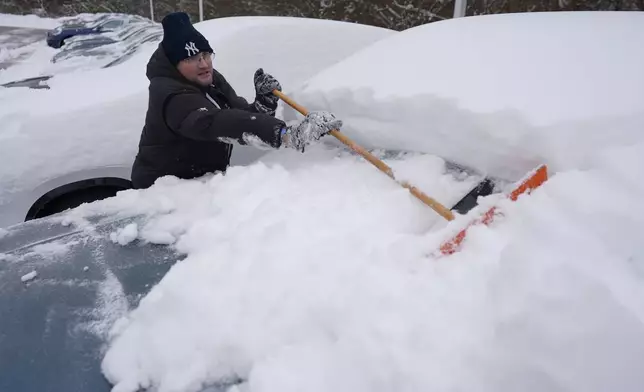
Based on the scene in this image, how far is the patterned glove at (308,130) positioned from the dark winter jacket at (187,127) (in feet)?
0.17

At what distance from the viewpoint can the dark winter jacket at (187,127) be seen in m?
1.92

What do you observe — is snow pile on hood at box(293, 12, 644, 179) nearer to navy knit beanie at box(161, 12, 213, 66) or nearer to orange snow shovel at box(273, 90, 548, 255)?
orange snow shovel at box(273, 90, 548, 255)

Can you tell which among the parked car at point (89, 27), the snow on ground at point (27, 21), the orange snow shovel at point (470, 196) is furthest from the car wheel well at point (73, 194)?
the snow on ground at point (27, 21)

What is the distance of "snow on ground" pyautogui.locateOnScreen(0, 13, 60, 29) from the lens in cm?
1555

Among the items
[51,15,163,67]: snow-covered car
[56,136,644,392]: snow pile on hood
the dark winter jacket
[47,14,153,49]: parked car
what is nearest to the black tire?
the dark winter jacket

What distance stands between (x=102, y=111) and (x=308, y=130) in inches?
58.4

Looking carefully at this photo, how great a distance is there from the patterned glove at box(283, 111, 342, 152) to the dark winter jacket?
0.05m

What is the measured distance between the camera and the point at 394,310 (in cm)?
103

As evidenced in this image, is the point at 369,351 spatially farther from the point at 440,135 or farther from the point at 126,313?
the point at 440,135

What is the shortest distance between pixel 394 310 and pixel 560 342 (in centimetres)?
34

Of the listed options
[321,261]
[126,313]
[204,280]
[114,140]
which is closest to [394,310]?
[321,261]

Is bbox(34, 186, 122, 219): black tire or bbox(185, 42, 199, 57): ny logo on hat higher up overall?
bbox(185, 42, 199, 57): ny logo on hat

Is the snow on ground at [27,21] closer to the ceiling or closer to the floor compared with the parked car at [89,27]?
closer to the floor

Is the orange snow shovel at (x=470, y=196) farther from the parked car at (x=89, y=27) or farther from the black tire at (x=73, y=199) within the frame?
the parked car at (x=89, y=27)
